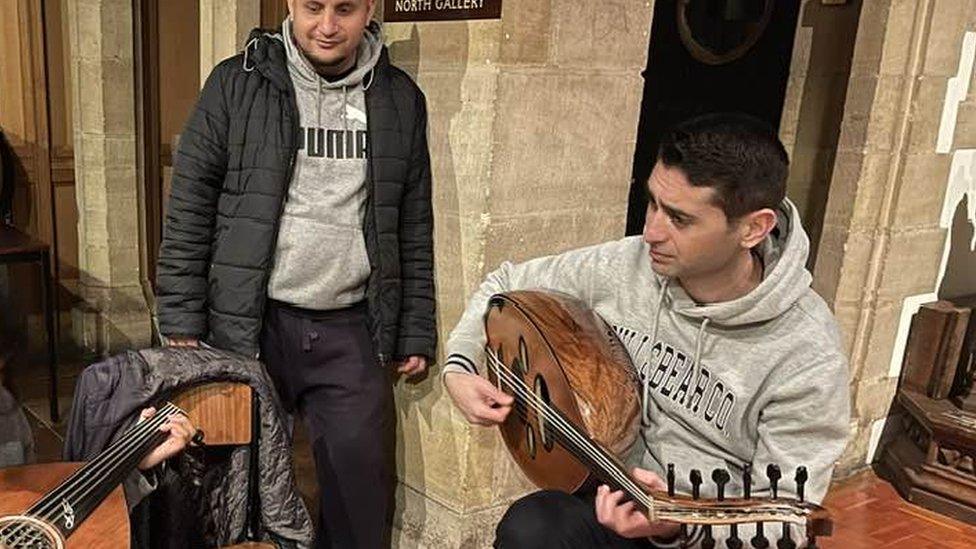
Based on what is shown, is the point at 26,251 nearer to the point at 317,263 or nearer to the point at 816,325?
the point at 317,263

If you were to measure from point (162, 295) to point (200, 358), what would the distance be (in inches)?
16.5

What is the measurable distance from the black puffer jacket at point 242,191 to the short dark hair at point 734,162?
2.61 ft

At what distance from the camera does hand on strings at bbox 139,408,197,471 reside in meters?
1.54

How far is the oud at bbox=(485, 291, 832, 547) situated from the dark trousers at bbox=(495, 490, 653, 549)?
0.04 m

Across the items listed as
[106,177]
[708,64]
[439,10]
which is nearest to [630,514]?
[439,10]

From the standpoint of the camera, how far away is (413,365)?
2.29 metres

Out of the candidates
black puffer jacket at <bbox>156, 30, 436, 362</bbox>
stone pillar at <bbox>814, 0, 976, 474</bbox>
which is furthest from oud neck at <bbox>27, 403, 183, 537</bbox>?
stone pillar at <bbox>814, 0, 976, 474</bbox>

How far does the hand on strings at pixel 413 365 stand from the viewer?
228 cm

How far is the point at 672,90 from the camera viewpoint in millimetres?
3453

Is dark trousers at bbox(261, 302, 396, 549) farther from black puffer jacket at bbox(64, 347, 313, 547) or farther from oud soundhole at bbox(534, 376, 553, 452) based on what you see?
oud soundhole at bbox(534, 376, 553, 452)

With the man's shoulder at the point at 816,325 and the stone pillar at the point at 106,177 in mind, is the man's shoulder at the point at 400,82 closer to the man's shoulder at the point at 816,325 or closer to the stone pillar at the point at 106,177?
the man's shoulder at the point at 816,325

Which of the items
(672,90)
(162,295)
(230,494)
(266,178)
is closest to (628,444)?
(230,494)

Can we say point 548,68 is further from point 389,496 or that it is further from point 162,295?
point 389,496

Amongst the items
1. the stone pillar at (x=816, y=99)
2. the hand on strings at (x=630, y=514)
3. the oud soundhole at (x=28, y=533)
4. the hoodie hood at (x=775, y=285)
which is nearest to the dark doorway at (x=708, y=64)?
the stone pillar at (x=816, y=99)
